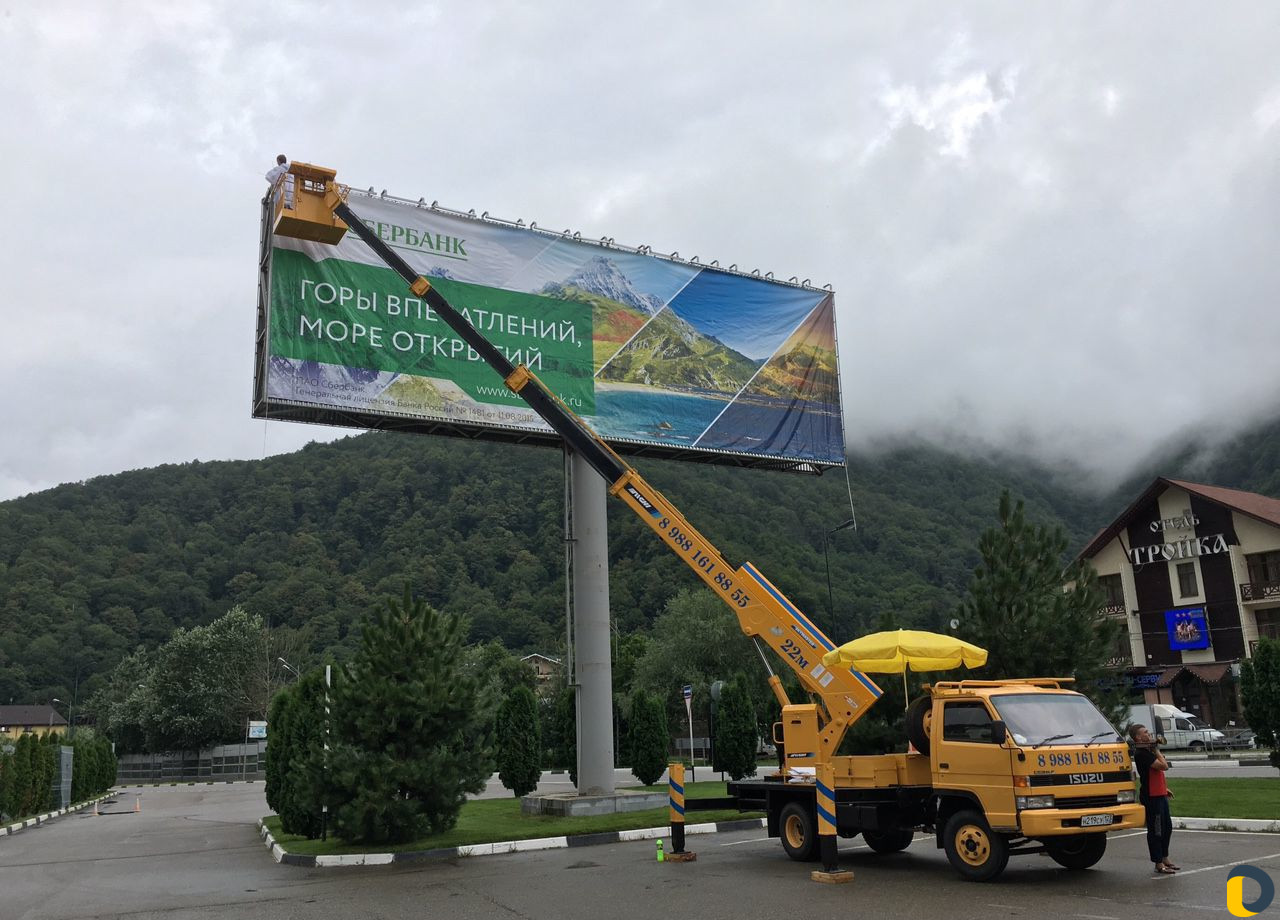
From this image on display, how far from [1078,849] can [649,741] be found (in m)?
19.4

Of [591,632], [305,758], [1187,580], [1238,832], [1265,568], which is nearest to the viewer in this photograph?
[1238,832]

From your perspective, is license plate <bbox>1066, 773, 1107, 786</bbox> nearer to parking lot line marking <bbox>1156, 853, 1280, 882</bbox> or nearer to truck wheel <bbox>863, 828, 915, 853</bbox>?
parking lot line marking <bbox>1156, 853, 1280, 882</bbox>

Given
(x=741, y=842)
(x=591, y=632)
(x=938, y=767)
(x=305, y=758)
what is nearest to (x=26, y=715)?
(x=305, y=758)

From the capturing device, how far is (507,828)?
18812mm

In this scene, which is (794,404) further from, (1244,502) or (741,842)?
(1244,502)

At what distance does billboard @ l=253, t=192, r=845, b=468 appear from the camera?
2152cm

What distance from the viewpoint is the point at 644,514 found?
17000 millimetres

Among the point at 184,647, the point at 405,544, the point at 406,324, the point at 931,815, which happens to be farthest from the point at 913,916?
the point at 405,544

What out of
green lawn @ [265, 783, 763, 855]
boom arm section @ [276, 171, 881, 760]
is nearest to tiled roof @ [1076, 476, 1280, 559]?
green lawn @ [265, 783, 763, 855]

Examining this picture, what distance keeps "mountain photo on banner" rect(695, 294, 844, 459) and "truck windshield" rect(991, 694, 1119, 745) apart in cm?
1344

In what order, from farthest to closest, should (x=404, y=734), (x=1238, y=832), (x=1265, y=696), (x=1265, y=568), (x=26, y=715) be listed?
(x=26, y=715)
(x=1265, y=568)
(x=1265, y=696)
(x=404, y=734)
(x=1238, y=832)

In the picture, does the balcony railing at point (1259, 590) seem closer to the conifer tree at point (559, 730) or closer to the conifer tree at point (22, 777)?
the conifer tree at point (559, 730)

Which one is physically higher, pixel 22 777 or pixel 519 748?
pixel 519 748

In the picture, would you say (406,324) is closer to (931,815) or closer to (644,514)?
(644,514)
